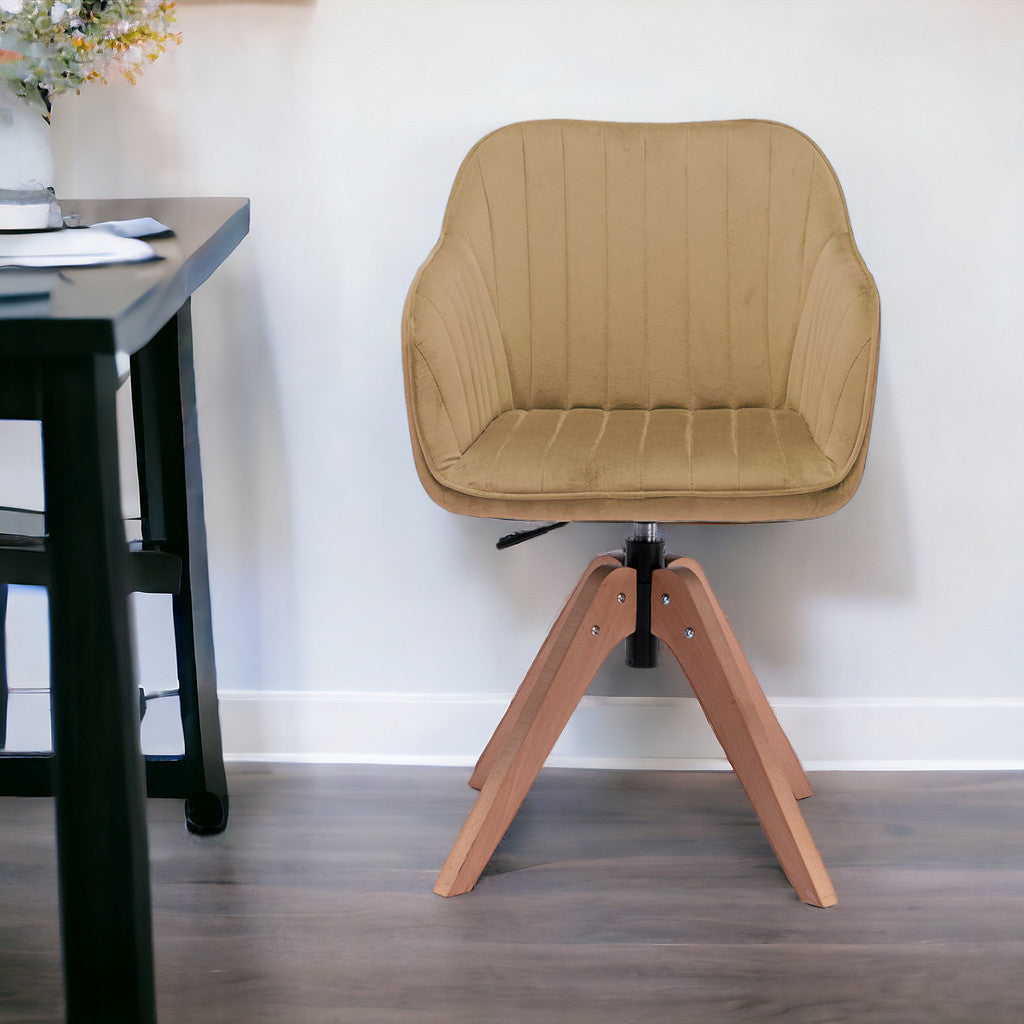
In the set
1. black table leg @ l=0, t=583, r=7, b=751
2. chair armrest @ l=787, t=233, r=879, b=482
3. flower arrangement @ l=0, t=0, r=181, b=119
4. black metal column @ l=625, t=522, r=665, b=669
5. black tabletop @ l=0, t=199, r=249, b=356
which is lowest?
black table leg @ l=0, t=583, r=7, b=751

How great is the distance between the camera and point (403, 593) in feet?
5.82

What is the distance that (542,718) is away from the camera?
4.58 feet

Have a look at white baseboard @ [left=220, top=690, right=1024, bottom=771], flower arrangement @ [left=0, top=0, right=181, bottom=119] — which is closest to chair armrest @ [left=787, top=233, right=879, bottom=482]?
white baseboard @ [left=220, top=690, right=1024, bottom=771]

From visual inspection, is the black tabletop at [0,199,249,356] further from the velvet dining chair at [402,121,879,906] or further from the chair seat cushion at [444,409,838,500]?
the chair seat cushion at [444,409,838,500]

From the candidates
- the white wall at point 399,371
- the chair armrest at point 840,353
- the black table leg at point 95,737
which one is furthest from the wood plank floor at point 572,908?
the chair armrest at point 840,353

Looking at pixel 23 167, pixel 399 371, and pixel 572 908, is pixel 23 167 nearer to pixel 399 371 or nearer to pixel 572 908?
pixel 399 371

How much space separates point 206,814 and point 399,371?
0.68 m

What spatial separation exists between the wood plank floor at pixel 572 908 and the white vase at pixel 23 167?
80cm

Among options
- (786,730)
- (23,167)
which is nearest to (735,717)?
(786,730)

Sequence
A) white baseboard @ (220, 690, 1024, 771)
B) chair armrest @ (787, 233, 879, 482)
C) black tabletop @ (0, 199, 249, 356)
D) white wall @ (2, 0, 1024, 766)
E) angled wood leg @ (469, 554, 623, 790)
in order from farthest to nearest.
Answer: white baseboard @ (220, 690, 1024, 771), white wall @ (2, 0, 1024, 766), angled wood leg @ (469, 554, 623, 790), chair armrest @ (787, 233, 879, 482), black tabletop @ (0, 199, 249, 356)

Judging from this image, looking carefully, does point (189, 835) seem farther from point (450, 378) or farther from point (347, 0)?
point (347, 0)

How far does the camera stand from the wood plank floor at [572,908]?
119 centimetres

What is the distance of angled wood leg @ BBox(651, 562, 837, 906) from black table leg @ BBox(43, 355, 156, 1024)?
0.74 m

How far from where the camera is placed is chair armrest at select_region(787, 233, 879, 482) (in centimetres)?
126
